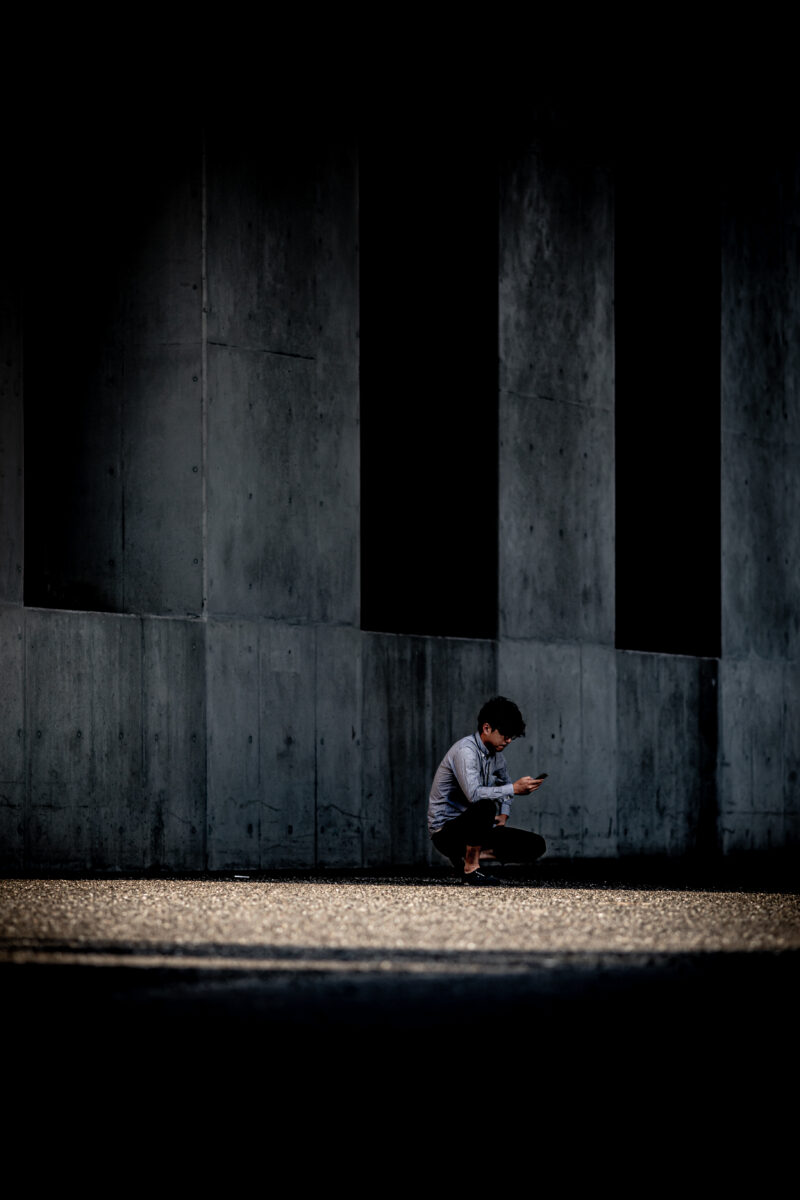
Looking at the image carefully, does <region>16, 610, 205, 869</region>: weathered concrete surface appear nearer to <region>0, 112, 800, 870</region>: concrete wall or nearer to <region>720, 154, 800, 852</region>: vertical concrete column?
<region>0, 112, 800, 870</region>: concrete wall

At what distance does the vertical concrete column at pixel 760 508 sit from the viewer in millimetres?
21375

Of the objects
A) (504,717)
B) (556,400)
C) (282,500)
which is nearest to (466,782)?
(504,717)

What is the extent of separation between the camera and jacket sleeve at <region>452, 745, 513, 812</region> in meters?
12.7

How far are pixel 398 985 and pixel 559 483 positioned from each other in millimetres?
12748

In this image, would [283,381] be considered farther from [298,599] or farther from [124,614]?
[124,614]

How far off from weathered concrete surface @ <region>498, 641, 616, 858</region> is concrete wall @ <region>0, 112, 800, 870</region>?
0.10 feet

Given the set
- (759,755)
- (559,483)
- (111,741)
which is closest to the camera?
(111,741)

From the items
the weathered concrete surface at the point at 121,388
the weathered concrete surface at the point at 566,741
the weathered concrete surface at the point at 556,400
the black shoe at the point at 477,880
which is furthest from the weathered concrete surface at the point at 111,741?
the weathered concrete surface at the point at 556,400

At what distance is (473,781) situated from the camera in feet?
41.9

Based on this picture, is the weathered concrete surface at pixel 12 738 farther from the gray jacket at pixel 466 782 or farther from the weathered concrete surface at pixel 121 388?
the gray jacket at pixel 466 782

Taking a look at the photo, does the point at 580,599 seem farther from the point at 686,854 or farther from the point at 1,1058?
the point at 1,1058

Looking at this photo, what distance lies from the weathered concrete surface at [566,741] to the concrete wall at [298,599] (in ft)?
0.10

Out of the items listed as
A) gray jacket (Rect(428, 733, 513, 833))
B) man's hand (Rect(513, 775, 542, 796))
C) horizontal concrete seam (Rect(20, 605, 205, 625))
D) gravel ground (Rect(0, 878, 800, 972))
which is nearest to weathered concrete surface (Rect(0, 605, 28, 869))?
horizontal concrete seam (Rect(20, 605, 205, 625))

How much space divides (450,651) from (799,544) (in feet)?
22.4
